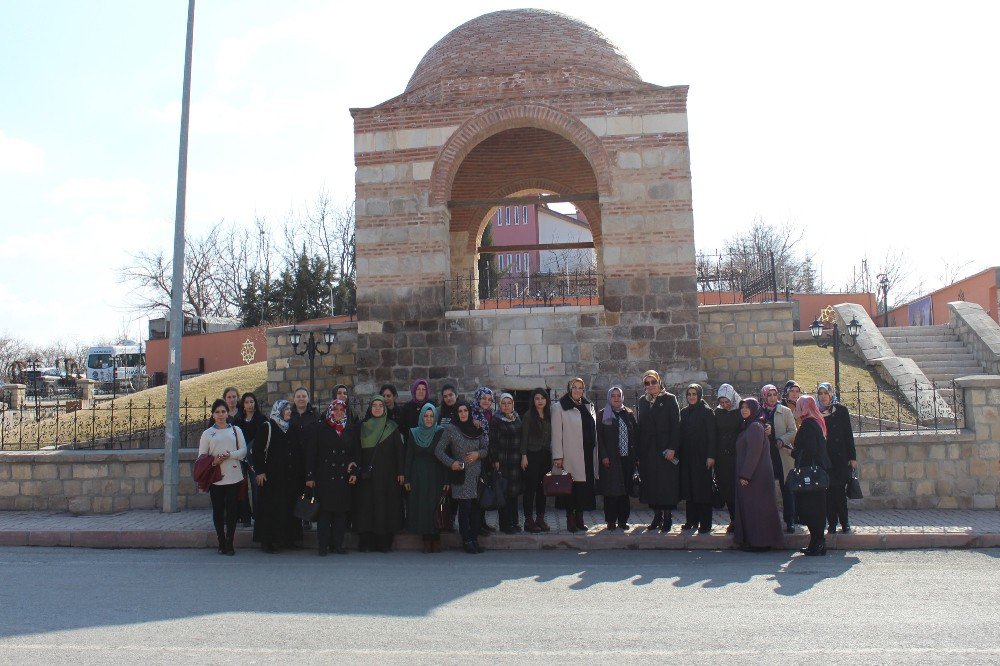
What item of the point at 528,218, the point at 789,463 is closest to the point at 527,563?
the point at 789,463

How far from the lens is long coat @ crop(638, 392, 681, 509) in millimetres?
8141

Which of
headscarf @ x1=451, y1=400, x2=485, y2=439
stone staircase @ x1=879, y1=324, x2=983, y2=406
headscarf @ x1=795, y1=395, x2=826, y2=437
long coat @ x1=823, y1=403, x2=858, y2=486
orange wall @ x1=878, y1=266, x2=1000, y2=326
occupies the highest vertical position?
orange wall @ x1=878, y1=266, x2=1000, y2=326

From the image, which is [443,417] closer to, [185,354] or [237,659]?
[237,659]

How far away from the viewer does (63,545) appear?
8.61 metres

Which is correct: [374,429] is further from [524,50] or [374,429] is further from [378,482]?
[524,50]

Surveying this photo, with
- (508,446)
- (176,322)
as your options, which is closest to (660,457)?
(508,446)

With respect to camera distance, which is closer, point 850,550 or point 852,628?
point 852,628

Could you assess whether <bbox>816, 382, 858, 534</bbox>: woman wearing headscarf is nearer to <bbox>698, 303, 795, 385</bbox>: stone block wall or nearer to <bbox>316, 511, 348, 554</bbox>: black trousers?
<bbox>316, 511, 348, 554</bbox>: black trousers

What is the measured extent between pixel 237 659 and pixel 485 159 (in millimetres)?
13382

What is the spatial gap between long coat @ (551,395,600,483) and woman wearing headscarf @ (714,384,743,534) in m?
1.27

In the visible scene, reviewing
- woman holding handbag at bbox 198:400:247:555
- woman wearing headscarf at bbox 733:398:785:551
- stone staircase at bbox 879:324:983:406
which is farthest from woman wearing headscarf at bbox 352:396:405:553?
stone staircase at bbox 879:324:983:406

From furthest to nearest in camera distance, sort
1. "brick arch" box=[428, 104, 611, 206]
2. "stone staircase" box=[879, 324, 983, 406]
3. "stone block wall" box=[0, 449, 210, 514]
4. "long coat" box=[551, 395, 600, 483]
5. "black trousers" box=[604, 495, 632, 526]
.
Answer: "stone staircase" box=[879, 324, 983, 406] < "brick arch" box=[428, 104, 611, 206] < "stone block wall" box=[0, 449, 210, 514] < "black trousers" box=[604, 495, 632, 526] < "long coat" box=[551, 395, 600, 483]

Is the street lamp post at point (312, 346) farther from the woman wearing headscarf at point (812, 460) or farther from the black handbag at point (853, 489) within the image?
the black handbag at point (853, 489)

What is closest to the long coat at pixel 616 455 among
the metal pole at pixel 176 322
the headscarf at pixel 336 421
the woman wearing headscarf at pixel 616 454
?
the woman wearing headscarf at pixel 616 454
